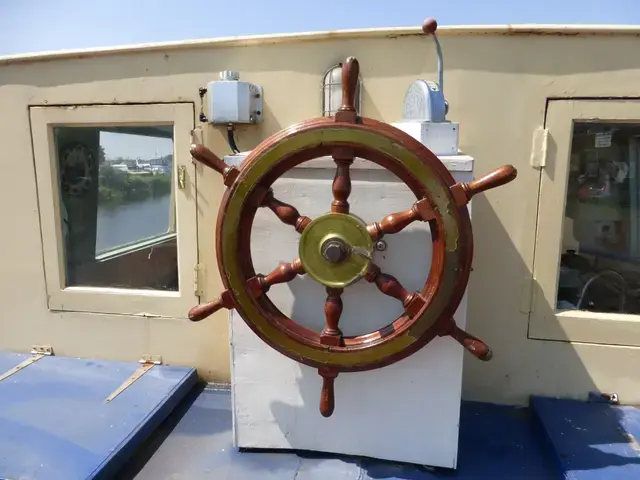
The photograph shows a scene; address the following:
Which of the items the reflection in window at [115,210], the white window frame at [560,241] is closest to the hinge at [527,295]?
the white window frame at [560,241]

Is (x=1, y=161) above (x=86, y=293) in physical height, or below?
above

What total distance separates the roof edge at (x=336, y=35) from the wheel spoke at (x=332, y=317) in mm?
893

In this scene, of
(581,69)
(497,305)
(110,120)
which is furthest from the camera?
(110,120)

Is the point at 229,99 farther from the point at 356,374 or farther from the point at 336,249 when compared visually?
the point at 356,374

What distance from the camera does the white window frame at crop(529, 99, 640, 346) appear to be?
1536 millimetres

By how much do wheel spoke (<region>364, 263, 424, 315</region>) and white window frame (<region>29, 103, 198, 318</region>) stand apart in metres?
0.85

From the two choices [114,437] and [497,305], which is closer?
[114,437]

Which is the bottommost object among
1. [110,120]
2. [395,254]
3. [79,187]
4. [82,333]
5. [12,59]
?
→ [82,333]

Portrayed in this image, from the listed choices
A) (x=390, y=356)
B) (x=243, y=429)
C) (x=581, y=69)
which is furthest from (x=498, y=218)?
(x=243, y=429)

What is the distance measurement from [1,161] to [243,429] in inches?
57.0

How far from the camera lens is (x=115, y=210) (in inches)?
79.2

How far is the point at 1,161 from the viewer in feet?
6.40

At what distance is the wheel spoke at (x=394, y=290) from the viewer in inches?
47.8

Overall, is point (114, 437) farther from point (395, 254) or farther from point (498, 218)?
point (498, 218)
